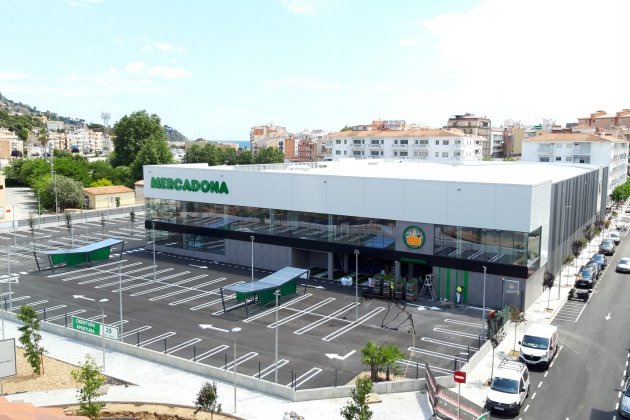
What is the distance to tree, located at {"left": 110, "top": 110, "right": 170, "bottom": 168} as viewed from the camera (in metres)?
106

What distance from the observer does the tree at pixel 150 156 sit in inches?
3728

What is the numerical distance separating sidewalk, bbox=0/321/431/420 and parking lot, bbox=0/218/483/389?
1614mm

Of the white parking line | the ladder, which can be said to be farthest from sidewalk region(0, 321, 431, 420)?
the ladder

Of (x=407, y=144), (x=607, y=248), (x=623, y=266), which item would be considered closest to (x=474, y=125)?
(x=407, y=144)

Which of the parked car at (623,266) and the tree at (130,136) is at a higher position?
the tree at (130,136)

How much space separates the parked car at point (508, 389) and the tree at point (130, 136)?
93.2 meters

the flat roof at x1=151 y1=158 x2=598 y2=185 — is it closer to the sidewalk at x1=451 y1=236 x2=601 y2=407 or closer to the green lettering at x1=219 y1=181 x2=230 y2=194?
the green lettering at x1=219 y1=181 x2=230 y2=194

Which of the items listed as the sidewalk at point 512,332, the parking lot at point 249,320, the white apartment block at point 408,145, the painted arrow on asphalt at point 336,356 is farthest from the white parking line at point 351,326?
the white apartment block at point 408,145

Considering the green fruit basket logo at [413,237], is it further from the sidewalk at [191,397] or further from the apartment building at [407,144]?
the apartment building at [407,144]

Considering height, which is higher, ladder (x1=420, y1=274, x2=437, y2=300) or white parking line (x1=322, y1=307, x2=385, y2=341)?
ladder (x1=420, y1=274, x2=437, y2=300)

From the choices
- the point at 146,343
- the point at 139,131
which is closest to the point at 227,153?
the point at 139,131

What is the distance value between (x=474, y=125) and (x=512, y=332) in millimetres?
131573

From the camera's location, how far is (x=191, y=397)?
22.5 m

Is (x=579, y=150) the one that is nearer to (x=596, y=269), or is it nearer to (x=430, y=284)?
(x=596, y=269)
